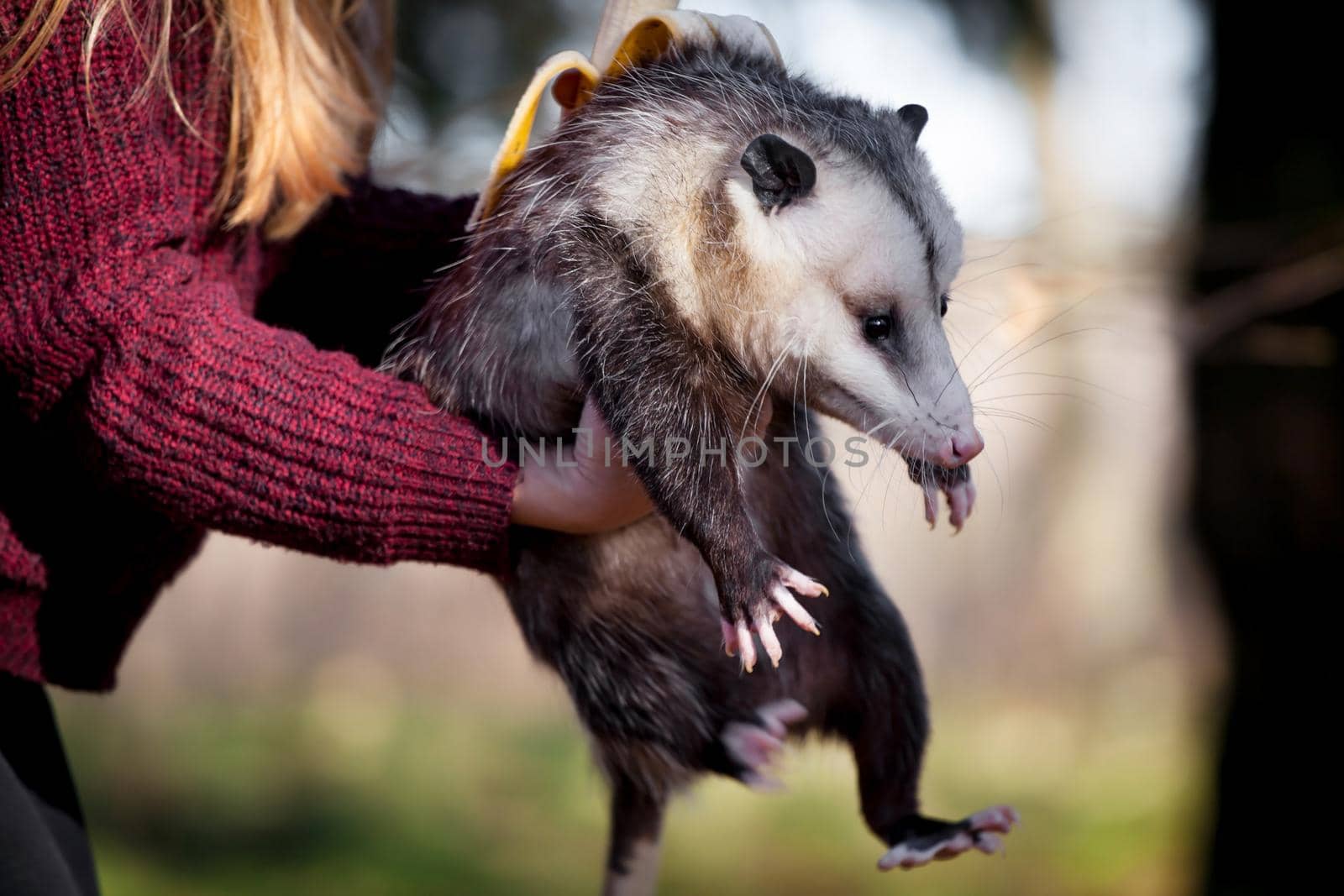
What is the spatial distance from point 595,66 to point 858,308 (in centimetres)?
35

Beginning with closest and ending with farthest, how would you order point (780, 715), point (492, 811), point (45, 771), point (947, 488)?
point (947, 488), point (780, 715), point (45, 771), point (492, 811)

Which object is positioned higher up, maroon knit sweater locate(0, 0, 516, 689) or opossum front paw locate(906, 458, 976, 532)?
opossum front paw locate(906, 458, 976, 532)

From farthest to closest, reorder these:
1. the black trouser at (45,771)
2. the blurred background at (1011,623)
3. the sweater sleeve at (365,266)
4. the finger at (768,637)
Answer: the blurred background at (1011,623)
the sweater sleeve at (365,266)
the black trouser at (45,771)
the finger at (768,637)

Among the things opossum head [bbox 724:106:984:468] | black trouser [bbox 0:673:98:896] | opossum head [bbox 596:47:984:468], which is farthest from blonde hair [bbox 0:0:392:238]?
black trouser [bbox 0:673:98:896]

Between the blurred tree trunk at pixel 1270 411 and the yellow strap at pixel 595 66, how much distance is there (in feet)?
6.03

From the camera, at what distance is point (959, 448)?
933 mm

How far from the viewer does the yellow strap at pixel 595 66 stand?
103 centimetres

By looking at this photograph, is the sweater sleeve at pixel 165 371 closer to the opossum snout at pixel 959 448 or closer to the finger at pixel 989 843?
the opossum snout at pixel 959 448

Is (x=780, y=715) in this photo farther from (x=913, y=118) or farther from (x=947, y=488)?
(x=913, y=118)

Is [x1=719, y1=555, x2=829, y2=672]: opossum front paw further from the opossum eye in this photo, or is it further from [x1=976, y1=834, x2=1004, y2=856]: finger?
[x1=976, y1=834, x2=1004, y2=856]: finger

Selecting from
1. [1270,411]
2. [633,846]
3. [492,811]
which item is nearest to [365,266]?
[633,846]

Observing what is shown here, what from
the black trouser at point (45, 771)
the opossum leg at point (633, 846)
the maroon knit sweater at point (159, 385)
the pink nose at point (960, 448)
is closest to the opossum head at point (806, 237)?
the pink nose at point (960, 448)

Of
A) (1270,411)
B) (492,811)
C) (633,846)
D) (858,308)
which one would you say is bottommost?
(492,811)

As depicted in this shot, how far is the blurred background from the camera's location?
2.59 meters
